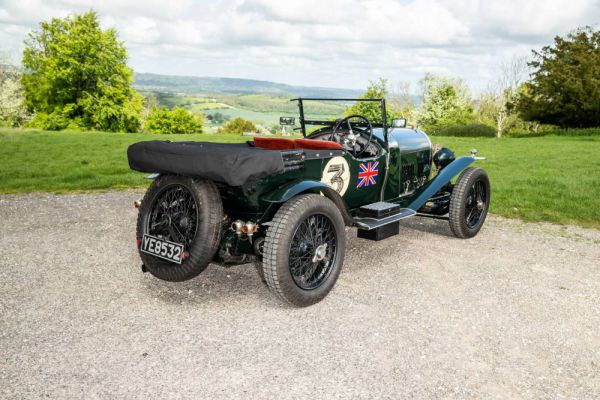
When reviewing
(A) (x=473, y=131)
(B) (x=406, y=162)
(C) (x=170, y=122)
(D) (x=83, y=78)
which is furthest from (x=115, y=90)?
(B) (x=406, y=162)

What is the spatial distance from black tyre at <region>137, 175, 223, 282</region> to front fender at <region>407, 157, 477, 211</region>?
2953 mm

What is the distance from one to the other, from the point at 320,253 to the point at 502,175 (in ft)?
31.1

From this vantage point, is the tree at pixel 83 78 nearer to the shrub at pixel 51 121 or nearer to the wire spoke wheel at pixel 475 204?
the shrub at pixel 51 121

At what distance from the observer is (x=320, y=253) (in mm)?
4375

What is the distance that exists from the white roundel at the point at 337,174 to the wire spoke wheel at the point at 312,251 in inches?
23.2

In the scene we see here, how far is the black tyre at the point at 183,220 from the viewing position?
4.07m

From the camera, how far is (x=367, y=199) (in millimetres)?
5680

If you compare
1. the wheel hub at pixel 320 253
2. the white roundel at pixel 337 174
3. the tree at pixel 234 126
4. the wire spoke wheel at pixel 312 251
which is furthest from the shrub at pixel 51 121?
the wheel hub at pixel 320 253

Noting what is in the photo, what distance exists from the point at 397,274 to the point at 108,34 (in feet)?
138

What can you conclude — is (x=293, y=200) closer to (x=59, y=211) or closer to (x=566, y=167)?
(x=59, y=211)

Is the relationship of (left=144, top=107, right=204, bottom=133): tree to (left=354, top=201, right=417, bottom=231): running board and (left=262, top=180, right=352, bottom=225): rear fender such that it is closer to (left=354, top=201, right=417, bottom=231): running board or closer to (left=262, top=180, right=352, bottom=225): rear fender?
(left=354, top=201, right=417, bottom=231): running board

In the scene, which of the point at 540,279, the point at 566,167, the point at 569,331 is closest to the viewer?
the point at 569,331

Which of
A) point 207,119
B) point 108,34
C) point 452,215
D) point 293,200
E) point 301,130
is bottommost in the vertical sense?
point 452,215

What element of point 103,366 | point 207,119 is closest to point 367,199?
point 103,366
